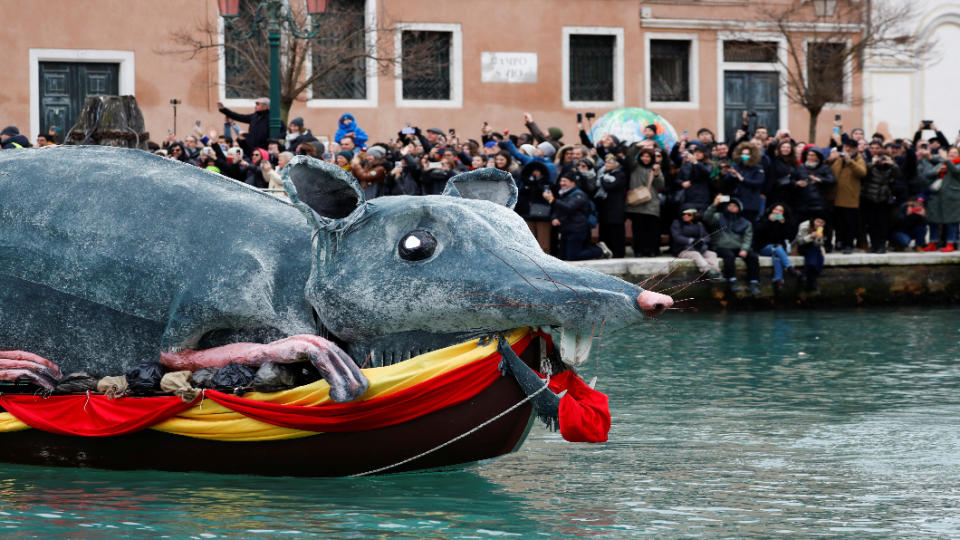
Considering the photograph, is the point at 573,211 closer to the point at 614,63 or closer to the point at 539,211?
the point at 539,211

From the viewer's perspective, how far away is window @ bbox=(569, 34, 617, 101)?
127 ft

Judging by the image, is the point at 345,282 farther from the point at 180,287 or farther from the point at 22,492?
the point at 22,492

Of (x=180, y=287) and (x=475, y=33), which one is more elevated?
(x=475, y=33)

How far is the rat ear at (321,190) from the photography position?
9.70 meters

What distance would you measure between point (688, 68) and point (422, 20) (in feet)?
22.8

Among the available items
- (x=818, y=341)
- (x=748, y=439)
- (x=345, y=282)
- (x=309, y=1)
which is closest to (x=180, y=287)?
(x=345, y=282)

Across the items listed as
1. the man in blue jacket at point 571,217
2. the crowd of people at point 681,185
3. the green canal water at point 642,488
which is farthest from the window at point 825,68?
the green canal water at point 642,488

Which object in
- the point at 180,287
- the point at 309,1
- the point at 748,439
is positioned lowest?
the point at 748,439

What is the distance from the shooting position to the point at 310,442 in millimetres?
10047

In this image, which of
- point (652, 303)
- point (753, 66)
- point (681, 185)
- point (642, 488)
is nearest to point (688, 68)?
point (753, 66)

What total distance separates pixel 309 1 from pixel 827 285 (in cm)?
869

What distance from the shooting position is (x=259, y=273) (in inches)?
393

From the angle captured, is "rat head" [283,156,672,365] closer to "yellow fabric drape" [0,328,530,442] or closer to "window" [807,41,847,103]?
"yellow fabric drape" [0,328,530,442]

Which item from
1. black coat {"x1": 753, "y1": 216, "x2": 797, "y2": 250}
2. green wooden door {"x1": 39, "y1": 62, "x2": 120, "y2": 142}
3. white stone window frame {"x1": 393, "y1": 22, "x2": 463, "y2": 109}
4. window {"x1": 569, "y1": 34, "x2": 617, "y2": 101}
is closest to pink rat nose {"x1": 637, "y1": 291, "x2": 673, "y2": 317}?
black coat {"x1": 753, "y1": 216, "x2": 797, "y2": 250}
